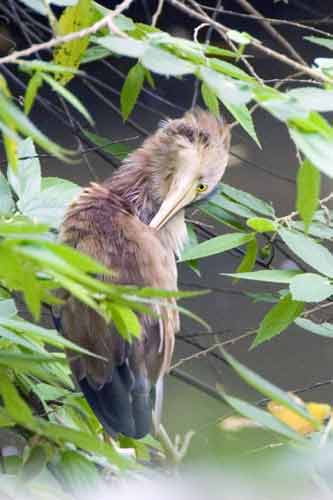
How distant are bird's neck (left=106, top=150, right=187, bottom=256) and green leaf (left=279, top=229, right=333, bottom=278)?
289 mm

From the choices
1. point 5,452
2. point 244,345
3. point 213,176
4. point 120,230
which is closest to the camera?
point 5,452

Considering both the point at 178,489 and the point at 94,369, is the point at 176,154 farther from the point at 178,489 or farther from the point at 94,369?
the point at 178,489

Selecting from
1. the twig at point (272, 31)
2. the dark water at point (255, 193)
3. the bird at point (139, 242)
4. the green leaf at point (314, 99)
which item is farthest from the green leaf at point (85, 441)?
the dark water at point (255, 193)

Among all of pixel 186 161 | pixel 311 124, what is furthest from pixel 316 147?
pixel 186 161

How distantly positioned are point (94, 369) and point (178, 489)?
91cm

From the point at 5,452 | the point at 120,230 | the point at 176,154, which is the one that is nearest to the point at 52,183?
the point at 120,230

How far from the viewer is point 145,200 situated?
1756 mm

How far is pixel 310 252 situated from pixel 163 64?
→ 58cm

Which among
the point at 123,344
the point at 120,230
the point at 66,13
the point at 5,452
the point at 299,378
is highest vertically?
the point at 66,13

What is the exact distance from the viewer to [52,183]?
158 centimetres

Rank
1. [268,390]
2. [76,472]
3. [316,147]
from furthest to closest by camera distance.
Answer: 1. [76,472]
2. [316,147]
3. [268,390]

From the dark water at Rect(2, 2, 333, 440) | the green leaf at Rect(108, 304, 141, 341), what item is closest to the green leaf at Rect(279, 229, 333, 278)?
the green leaf at Rect(108, 304, 141, 341)

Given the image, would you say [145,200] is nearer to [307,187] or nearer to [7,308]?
[7,308]

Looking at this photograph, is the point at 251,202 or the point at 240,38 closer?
the point at 240,38
